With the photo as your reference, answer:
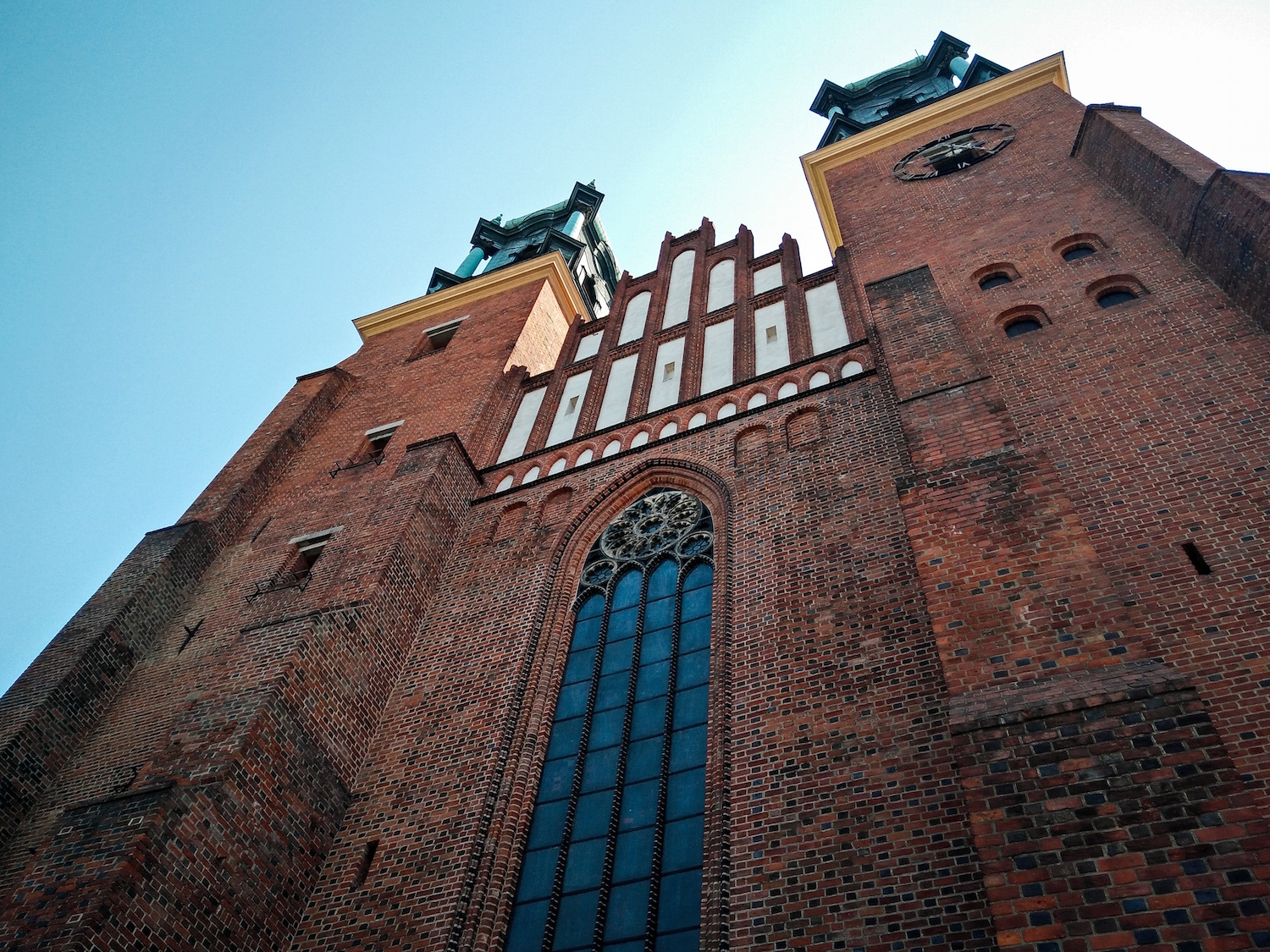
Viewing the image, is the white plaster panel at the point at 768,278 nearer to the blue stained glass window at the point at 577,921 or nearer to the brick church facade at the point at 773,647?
the brick church facade at the point at 773,647

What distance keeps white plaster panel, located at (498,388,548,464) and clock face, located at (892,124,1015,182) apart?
7351 mm

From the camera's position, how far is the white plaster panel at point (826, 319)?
1231 cm

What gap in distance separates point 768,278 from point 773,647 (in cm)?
901

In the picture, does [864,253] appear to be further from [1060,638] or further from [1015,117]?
[1060,638]

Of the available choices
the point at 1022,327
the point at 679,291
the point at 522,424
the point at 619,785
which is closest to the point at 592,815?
the point at 619,785

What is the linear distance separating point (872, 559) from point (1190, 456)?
2.74 meters

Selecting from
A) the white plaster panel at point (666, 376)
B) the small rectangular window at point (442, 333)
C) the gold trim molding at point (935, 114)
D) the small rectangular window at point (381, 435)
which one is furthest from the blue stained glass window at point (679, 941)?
the small rectangular window at point (442, 333)

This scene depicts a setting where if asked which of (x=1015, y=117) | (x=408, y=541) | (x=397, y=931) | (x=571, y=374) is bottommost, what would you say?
(x=397, y=931)

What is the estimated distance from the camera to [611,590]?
10.1m

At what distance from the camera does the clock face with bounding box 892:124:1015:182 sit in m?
15.2

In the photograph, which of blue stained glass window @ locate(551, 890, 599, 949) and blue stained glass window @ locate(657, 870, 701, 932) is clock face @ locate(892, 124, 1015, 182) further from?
blue stained glass window @ locate(551, 890, 599, 949)

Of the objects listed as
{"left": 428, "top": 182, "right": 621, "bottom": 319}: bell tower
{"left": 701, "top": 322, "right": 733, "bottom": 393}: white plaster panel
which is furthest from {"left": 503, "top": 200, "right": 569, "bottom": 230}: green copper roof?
{"left": 701, "top": 322, "right": 733, "bottom": 393}: white plaster panel

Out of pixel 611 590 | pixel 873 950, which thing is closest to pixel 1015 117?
A: pixel 611 590

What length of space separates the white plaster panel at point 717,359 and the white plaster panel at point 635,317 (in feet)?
5.44
